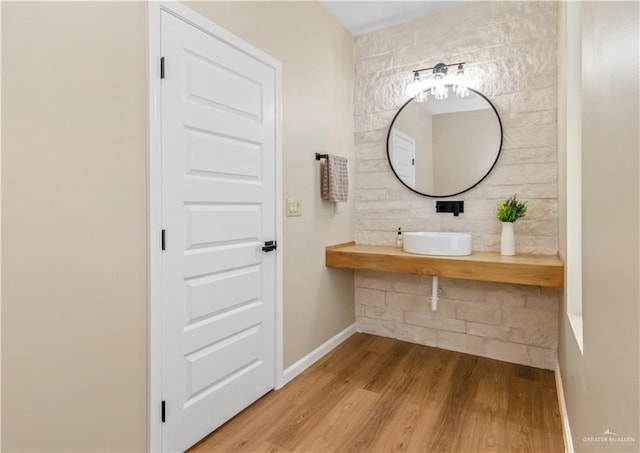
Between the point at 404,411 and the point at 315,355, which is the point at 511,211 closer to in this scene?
the point at 404,411

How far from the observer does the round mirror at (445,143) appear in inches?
107

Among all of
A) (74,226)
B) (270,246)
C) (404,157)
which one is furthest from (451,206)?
(74,226)

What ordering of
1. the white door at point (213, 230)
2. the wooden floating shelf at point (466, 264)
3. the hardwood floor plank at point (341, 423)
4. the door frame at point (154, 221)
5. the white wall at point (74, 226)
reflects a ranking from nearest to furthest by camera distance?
the white wall at point (74, 226) < the door frame at point (154, 221) < the white door at point (213, 230) < the hardwood floor plank at point (341, 423) < the wooden floating shelf at point (466, 264)

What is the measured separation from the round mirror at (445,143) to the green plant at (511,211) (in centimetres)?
31

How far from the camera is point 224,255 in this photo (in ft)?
6.24

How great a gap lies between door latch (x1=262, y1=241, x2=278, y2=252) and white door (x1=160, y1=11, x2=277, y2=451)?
0.10ft

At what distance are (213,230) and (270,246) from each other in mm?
459

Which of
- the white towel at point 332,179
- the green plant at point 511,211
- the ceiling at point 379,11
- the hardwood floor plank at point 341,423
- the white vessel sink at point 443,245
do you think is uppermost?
the ceiling at point 379,11

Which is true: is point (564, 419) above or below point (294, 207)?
below

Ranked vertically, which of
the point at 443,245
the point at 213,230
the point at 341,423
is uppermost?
the point at 213,230

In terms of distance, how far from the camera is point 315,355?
2.69 metres

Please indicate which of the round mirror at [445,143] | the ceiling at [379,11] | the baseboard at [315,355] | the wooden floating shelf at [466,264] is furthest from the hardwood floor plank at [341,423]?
the ceiling at [379,11]

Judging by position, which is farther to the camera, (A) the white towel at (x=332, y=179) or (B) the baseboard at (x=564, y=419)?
(A) the white towel at (x=332, y=179)

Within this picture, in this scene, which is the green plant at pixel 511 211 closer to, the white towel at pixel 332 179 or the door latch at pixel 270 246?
the white towel at pixel 332 179
